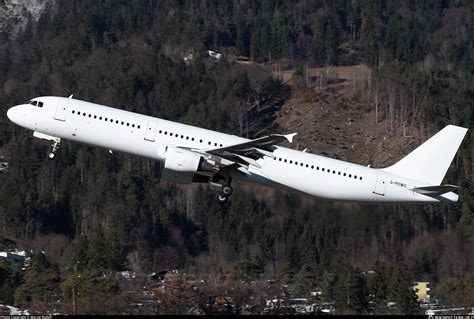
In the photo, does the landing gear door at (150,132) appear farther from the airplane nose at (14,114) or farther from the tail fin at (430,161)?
the tail fin at (430,161)

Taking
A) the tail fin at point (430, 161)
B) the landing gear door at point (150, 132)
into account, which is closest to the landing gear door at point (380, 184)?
the tail fin at point (430, 161)

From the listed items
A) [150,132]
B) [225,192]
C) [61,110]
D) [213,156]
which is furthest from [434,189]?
[61,110]

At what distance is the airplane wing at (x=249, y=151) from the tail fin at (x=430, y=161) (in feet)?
25.0

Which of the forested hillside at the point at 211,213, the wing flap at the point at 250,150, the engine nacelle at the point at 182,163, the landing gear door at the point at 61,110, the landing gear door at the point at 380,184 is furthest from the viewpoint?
the forested hillside at the point at 211,213

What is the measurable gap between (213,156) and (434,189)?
37.0 feet

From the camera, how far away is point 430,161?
2402 inches

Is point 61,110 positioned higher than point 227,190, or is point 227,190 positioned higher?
point 61,110

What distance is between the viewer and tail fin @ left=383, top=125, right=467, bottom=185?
199 ft

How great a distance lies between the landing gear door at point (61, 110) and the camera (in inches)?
2283

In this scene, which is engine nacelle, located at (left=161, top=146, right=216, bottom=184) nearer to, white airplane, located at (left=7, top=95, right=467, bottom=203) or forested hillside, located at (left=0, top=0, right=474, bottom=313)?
white airplane, located at (left=7, top=95, right=467, bottom=203)

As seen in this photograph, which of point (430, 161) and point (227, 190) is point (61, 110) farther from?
point (430, 161)

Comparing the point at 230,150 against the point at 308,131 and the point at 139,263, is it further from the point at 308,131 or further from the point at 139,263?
the point at 308,131

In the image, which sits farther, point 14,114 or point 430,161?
point 430,161

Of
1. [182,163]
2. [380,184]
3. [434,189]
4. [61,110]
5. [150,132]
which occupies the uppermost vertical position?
[61,110]
